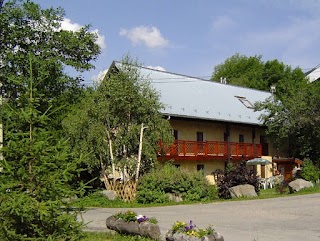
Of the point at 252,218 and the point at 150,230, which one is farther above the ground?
the point at 150,230

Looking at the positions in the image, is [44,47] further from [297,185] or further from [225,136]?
[225,136]

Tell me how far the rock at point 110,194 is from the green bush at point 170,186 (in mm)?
1176

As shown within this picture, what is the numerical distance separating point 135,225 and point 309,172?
71.4 ft

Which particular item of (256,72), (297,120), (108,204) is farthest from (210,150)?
(256,72)

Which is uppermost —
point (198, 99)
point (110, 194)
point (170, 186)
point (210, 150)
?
point (198, 99)

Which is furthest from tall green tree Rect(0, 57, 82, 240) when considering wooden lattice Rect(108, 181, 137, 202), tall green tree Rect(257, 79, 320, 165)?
tall green tree Rect(257, 79, 320, 165)

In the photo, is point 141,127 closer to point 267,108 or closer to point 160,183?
point 160,183

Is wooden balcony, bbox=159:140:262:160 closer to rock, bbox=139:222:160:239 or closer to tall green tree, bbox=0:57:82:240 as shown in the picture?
rock, bbox=139:222:160:239

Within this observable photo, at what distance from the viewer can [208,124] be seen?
3625cm

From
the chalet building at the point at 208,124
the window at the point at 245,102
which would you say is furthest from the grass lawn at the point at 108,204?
the window at the point at 245,102

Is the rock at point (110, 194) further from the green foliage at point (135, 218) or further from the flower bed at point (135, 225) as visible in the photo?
the green foliage at point (135, 218)

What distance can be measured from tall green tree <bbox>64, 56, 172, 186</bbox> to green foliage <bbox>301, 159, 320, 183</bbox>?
10.8 meters

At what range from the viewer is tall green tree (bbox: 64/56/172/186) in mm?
23922

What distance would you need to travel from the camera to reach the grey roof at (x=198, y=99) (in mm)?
Result: 33562
